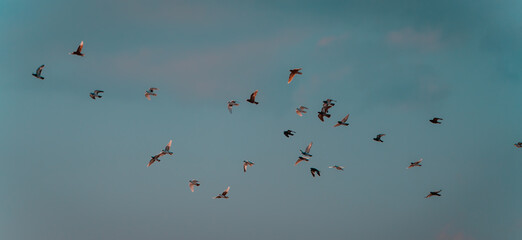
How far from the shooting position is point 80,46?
108m

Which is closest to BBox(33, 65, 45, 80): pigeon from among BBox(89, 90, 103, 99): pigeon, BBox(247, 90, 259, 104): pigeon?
BBox(89, 90, 103, 99): pigeon

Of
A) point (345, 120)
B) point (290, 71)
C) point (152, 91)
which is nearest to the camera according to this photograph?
point (290, 71)

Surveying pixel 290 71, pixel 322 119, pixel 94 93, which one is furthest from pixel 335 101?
pixel 94 93

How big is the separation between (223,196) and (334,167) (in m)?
24.6

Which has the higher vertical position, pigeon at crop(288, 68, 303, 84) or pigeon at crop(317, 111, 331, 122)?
pigeon at crop(288, 68, 303, 84)

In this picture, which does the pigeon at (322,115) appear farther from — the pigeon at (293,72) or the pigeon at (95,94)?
the pigeon at (95,94)

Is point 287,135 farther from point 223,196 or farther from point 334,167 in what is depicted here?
point 223,196

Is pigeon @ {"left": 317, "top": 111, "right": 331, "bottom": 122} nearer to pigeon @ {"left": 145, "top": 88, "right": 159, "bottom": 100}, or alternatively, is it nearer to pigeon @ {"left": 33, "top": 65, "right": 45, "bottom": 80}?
pigeon @ {"left": 145, "top": 88, "right": 159, "bottom": 100}

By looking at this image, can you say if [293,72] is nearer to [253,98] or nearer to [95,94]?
[253,98]

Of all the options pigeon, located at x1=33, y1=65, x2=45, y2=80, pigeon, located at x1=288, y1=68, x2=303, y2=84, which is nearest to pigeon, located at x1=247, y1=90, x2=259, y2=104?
A: pigeon, located at x1=288, y1=68, x2=303, y2=84

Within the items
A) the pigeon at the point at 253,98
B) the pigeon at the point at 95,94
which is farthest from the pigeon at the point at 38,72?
the pigeon at the point at 253,98

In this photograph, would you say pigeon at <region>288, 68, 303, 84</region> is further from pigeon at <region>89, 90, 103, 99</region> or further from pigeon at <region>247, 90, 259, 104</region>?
pigeon at <region>89, 90, 103, 99</region>

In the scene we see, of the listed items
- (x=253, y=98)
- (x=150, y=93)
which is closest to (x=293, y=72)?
(x=253, y=98)

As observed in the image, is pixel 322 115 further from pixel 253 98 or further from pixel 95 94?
pixel 95 94
